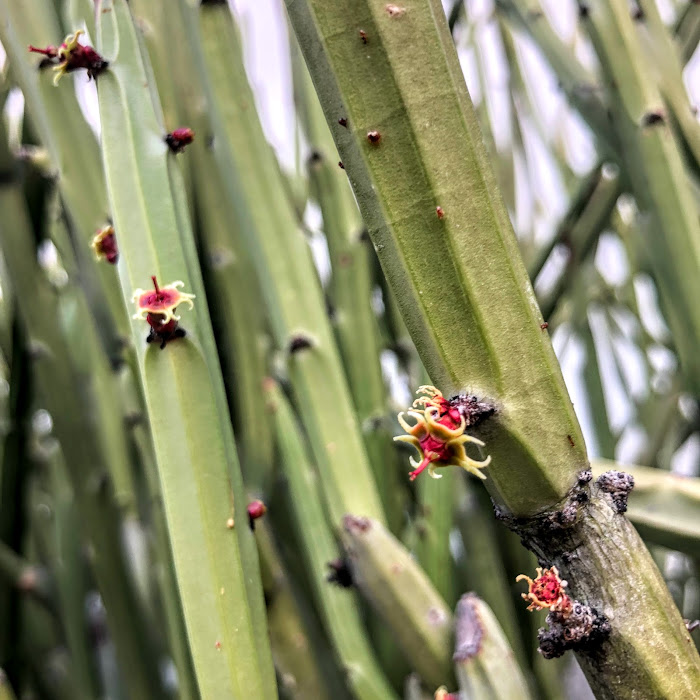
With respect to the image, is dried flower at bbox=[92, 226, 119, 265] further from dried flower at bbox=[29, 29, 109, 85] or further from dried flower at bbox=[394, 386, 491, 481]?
dried flower at bbox=[394, 386, 491, 481]

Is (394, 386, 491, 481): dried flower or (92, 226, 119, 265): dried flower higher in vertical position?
(92, 226, 119, 265): dried flower

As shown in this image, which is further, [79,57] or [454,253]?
[79,57]

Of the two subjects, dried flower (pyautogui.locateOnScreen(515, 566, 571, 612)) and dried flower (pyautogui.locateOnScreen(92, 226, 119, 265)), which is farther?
dried flower (pyautogui.locateOnScreen(92, 226, 119, 265))

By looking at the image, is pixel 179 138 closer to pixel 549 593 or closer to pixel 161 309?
pixel 161 309

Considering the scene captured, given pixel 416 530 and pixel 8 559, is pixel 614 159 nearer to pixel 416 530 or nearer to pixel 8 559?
pixel 416 530

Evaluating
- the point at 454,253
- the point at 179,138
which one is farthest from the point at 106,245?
the point at 454,253

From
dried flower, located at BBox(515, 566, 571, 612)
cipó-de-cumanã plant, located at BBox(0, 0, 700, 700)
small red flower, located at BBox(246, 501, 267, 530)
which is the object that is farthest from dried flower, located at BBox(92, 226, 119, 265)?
dried flower, located at BBox(515, 566, 571, 612)

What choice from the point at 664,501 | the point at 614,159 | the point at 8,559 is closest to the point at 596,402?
the point at 614,159
